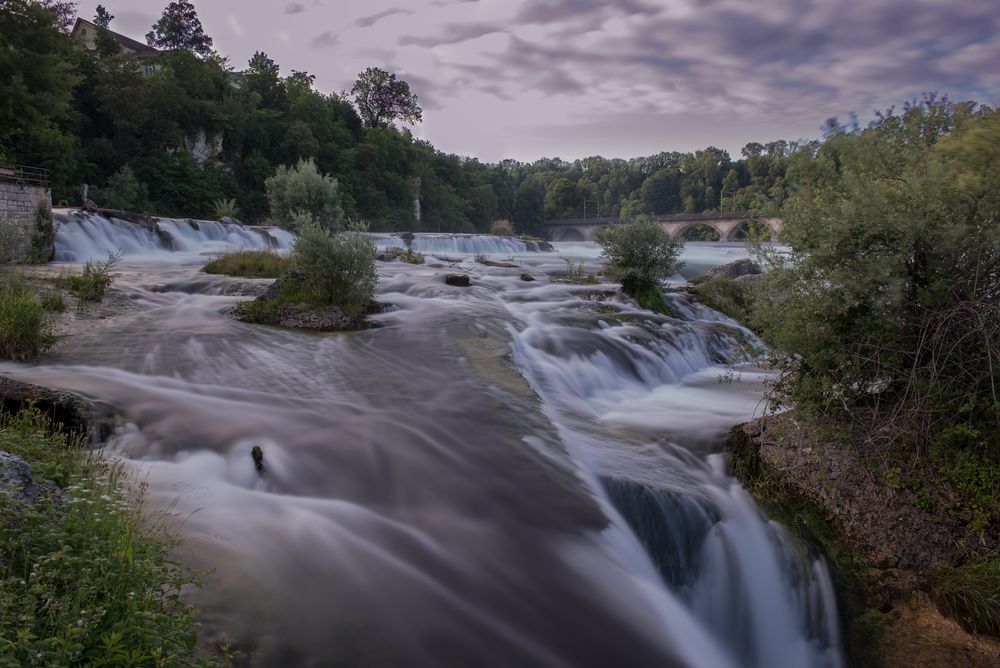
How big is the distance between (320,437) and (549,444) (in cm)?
236

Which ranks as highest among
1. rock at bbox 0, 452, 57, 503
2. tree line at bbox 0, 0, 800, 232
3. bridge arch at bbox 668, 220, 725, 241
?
tree line at bbox 0, 0, 800, 232

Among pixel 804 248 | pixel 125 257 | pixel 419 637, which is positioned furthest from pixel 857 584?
pixel 125 257

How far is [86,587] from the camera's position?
8.14 ft

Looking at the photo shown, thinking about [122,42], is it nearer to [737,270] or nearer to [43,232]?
[43,232]

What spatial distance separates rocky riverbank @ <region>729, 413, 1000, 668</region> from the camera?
3900mm

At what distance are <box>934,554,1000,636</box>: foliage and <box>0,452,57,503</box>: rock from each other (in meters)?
5.67

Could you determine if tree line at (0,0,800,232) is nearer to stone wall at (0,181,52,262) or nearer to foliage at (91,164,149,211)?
foliage at (91,164,149,211)

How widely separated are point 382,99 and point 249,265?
72175mm

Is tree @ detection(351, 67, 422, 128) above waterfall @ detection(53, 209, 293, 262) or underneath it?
above

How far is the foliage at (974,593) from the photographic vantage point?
381 cm

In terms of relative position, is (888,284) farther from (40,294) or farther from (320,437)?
(40,294)

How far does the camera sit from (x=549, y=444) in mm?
5973

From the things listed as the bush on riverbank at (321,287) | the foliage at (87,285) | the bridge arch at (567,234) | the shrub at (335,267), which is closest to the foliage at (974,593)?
the bush on riverbank at (321,287)

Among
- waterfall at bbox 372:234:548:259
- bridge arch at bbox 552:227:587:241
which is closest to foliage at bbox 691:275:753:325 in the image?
waterfall at bbox 372:234:548:259
